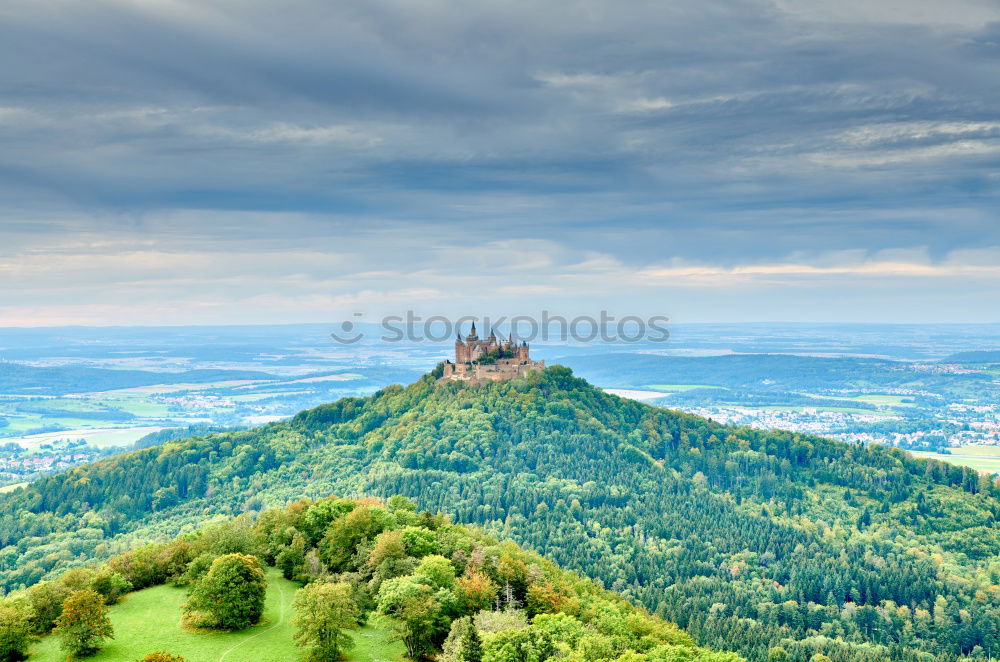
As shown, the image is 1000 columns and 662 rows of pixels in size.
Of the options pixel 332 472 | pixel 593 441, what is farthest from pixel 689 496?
pixel 332 472

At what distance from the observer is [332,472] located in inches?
6412

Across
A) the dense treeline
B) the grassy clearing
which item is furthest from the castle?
the grassy clearing

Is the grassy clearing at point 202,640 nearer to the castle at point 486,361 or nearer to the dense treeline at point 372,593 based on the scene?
the dense treeline at point 372,593

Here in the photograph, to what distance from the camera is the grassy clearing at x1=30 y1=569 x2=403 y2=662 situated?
55750mm

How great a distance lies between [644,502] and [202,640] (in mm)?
106911

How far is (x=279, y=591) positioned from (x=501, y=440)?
103818mm

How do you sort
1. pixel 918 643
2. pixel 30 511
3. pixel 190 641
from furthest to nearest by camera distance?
pixel 30 511 → pixel 918 643 → pixel 190 641

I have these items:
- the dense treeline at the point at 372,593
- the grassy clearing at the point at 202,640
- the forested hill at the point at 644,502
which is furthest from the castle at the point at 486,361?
the grassy clearing at the point at 202,640

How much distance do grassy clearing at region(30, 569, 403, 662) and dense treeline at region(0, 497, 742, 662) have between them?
44.9 inches

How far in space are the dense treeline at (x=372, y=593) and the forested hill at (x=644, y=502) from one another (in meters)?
37.4

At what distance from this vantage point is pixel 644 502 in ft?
498

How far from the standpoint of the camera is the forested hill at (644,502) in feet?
373

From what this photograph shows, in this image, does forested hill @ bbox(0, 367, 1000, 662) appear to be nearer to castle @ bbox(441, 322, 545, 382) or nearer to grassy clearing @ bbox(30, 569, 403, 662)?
castle @ bbox(441, 322, 545, 382)

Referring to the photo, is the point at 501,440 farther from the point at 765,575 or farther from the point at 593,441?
the point at 765,575
